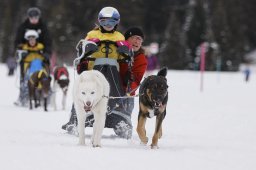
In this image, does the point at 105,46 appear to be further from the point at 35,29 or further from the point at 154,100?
the point at 35,29

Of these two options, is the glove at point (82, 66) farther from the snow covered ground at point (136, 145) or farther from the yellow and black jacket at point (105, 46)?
the snow covered ground at point (136, 145)

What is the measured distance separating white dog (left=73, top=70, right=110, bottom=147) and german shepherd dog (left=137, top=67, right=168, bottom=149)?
0.53 metres

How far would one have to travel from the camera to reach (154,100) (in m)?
7.47

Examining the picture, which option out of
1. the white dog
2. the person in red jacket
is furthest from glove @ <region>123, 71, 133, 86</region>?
the white dog

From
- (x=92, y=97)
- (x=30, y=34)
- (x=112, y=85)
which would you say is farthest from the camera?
(x=30, y=34)

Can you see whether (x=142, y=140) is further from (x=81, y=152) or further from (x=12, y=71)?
(x=12, y=71)

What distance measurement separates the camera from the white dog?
708 cm

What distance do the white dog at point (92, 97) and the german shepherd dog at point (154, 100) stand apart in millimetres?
526

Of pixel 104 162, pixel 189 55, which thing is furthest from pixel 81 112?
pixel 189 55

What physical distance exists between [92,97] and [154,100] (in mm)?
802

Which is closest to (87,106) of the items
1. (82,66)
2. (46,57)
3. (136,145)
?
(136,145)

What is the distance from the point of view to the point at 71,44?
68.3m

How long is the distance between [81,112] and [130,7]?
201 ft

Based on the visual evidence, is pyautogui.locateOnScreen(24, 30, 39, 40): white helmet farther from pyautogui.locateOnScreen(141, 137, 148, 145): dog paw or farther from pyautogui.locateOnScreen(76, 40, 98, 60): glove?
pyautogui.locateOnScreen(141, 137, 148, 145): dog paw
